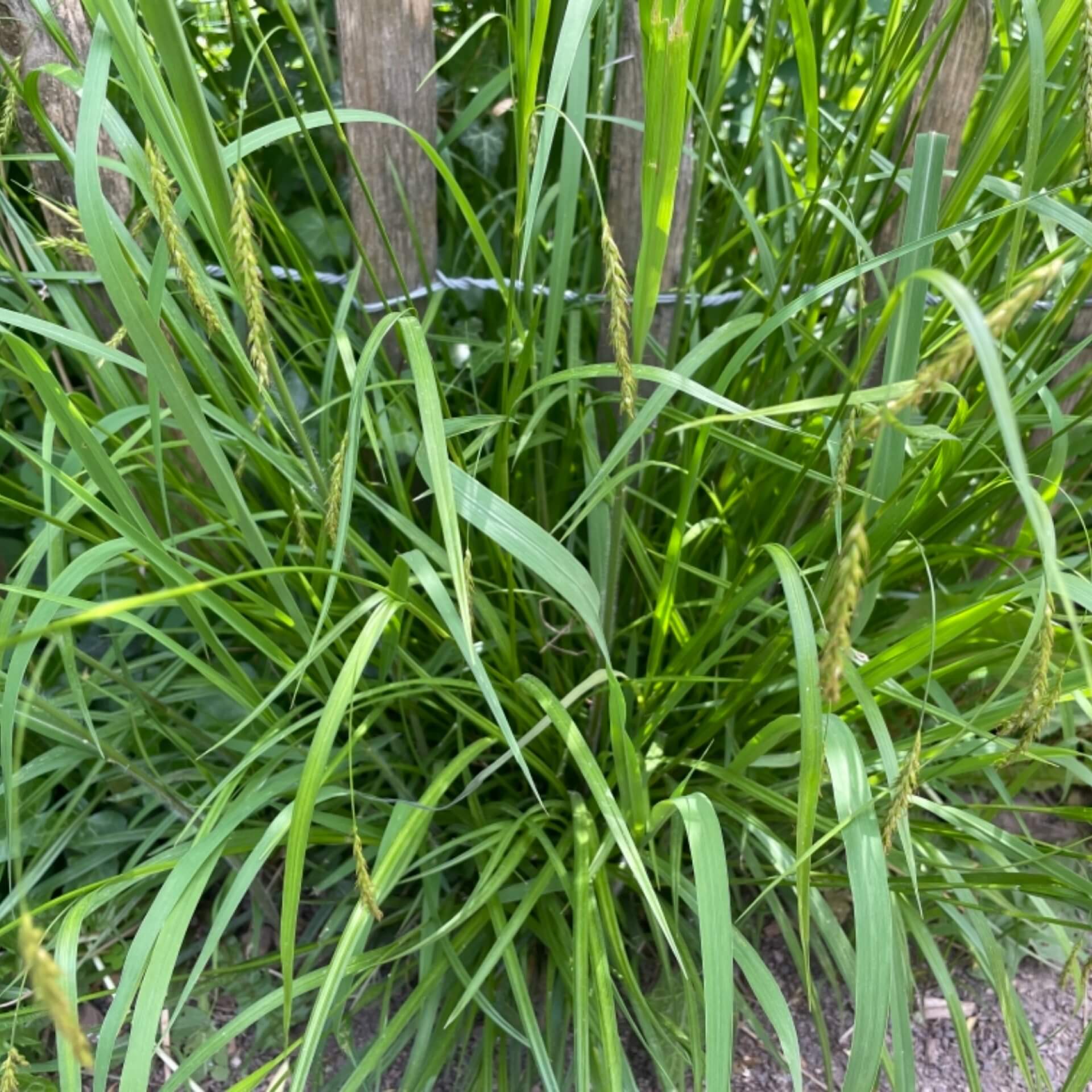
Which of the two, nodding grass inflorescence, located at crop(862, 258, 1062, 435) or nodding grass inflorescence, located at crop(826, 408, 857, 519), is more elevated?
nodding grass inflorescence, located at crop(862, 258, 1062, 435)

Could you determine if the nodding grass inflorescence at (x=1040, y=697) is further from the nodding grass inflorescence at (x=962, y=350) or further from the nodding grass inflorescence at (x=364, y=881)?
the nodding grass inflorescence at (x=364, y=881)

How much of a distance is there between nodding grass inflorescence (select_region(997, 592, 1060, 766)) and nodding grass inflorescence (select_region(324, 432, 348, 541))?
1.39ft

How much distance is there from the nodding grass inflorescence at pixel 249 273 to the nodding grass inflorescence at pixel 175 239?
27 millimetres

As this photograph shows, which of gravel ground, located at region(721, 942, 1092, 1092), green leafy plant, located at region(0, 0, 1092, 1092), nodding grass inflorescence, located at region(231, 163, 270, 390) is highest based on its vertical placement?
nodding grass inflorescence, located at region(231, 163, 270, 390)

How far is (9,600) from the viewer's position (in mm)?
721

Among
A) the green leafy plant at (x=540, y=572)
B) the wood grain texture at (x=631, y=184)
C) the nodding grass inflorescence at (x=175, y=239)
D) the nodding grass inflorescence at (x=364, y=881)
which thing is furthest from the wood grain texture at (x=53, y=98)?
the nodding grass inflorescence at (x=364, y=881)

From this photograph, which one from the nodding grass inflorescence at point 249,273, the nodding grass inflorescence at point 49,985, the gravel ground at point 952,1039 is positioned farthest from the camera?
the gravel ground at point 952,1039

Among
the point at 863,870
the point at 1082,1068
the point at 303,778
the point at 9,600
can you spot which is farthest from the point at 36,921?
the point at 1082,1068

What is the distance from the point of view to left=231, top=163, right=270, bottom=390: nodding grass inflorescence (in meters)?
0.48

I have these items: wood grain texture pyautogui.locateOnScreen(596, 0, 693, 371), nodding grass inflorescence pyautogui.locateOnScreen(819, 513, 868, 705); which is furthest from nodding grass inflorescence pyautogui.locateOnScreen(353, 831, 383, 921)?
wood grain texture pyautogui.locateOnScreen(596, 0, 693, 371)

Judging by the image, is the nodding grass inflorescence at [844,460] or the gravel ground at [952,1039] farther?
the gravel ground at [952,1039]

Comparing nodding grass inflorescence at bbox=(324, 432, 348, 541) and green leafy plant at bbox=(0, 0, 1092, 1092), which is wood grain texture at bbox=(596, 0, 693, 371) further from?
nodding grass inflorescence at bbox=(324, 432, 348, 541)

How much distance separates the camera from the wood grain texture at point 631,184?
958mm

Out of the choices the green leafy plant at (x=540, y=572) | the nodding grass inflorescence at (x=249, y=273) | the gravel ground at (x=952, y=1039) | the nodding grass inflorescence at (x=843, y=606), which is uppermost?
the nodding grass inflorescence at (x=249, y=273)
